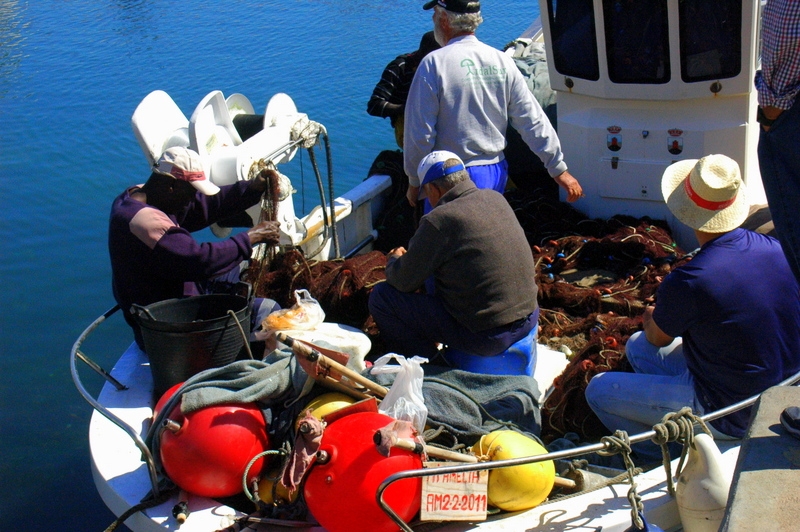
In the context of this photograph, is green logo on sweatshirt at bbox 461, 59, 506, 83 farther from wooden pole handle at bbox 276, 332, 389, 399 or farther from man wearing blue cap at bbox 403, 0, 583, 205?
wooden pole handle at bbox 276, 332, 389, 399

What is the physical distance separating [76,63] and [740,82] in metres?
13.0

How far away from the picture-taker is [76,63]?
15.0 metres

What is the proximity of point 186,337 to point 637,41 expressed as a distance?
12.5 feet

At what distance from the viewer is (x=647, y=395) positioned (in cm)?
339

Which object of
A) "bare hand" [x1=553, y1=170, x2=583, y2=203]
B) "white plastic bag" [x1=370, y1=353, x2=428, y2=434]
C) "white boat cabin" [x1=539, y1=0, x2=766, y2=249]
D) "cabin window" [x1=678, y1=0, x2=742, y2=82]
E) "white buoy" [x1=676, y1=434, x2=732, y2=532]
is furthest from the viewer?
"white boat cabin" [x1=539, y1=0, x2=766, y2=249]

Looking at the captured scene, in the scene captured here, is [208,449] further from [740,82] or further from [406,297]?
[740,82]

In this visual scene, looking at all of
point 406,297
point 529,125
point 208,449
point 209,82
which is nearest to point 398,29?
point 209,82

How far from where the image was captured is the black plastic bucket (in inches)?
140

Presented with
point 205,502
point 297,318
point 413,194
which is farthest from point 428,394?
point 413,194

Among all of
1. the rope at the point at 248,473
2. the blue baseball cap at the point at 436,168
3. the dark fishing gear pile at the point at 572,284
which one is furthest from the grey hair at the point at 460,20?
the rope at the point at 248,473

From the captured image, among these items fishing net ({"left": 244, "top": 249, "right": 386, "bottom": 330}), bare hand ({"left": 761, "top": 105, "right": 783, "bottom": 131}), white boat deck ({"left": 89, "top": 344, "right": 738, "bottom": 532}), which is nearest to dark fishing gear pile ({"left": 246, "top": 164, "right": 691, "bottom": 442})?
fishing net ({"left": 244, "top": 249, "right": 386, "bottom": 330})

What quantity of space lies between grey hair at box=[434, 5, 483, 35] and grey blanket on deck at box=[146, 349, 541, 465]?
7.11 ft

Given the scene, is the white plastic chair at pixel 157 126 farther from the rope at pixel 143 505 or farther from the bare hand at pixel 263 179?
the rope at pixel 143 505

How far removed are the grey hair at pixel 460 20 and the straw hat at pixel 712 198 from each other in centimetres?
189
